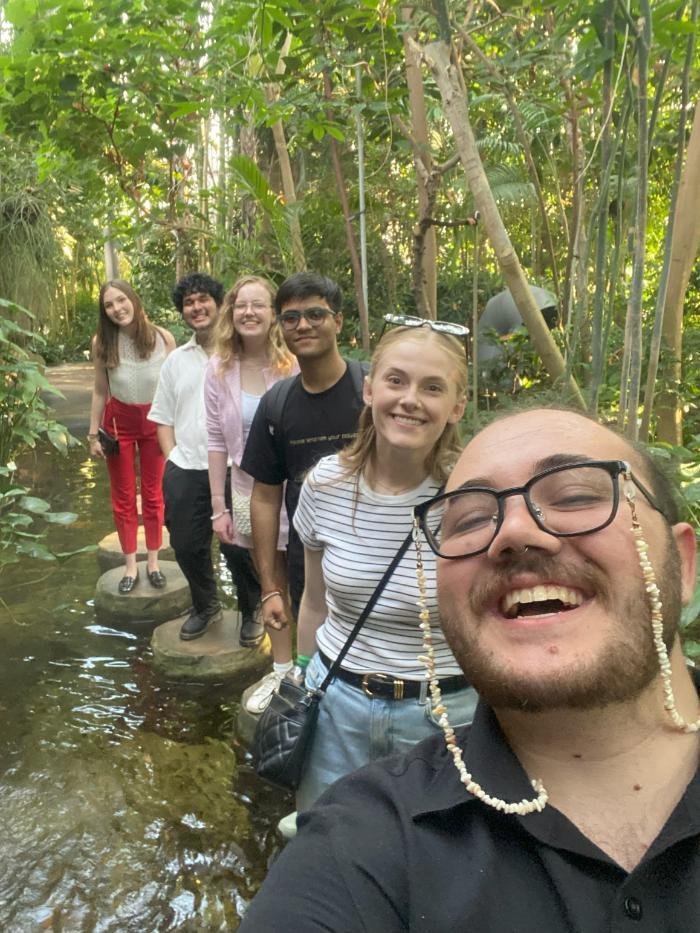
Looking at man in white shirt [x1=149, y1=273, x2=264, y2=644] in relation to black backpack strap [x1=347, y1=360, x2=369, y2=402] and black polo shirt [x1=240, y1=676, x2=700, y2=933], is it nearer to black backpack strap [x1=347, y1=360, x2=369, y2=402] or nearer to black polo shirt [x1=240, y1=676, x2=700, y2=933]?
black backpack strap [x1=347, y1=360, x2=369, y2=402]

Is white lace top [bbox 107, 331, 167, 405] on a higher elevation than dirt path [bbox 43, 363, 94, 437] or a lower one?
higher

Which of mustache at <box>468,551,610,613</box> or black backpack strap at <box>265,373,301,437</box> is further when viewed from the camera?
black backpack strap at <box>265,373,301,437</box>

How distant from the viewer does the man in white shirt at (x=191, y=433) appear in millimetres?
3729

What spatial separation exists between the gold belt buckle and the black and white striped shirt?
0.02 metres

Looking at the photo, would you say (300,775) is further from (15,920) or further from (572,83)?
(572,83)

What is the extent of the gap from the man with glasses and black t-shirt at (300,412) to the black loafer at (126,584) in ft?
7.62

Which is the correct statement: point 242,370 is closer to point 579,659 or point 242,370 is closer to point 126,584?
point 126,584

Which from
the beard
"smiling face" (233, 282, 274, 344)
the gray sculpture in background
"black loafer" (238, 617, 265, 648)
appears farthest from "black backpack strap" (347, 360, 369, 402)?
the gray sculpture in background

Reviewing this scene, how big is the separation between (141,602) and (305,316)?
2.74 metres

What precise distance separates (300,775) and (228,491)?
1730mm

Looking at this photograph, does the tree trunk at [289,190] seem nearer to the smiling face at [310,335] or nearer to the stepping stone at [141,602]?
the stepping stone at [141,602]

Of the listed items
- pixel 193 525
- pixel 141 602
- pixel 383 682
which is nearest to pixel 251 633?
pixel 193 525

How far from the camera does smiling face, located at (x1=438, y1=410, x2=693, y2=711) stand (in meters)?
1.01

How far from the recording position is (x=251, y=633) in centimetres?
402
